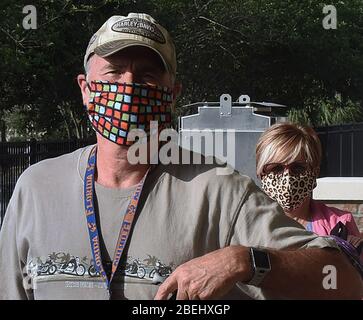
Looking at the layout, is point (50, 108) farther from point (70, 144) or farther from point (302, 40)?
point (70, 144)

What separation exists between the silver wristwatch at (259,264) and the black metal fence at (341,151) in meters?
10.4

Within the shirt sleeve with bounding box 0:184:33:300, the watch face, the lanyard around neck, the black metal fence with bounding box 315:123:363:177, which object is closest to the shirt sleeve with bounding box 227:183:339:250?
the watch face

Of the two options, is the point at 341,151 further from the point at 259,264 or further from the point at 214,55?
the point at 259,264

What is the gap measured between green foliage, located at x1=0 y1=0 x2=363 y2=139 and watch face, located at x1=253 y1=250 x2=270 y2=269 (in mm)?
12745

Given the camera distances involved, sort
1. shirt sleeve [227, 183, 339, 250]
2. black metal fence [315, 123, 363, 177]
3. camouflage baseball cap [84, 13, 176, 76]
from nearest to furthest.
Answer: shirt sleeve [227, 183, 339, 250]
camouflage baseball cap [84, 13, 176, 76]
black metal fence [315, 123, 363, 177]

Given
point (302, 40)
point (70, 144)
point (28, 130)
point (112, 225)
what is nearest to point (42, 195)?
point (112, 225)

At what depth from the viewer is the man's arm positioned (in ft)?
5.90

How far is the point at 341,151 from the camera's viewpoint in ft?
40.2

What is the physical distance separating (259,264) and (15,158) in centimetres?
917

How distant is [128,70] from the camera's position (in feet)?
7.20

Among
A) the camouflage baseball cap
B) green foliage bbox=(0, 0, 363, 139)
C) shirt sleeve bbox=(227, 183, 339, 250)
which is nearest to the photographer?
shirt sleeve bbox=(227, 183, 339, 250)

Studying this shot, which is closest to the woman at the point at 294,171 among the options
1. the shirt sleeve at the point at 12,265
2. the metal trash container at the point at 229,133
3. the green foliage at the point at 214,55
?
the shirt sleeve at the point at 12,265

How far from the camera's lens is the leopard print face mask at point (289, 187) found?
354 centimetres

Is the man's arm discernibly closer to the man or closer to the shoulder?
the man
